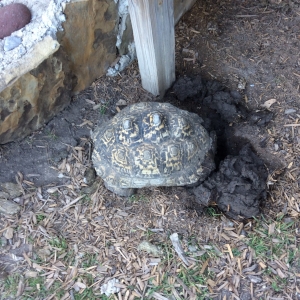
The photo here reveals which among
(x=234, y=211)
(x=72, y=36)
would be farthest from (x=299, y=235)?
(x=72, y=36)

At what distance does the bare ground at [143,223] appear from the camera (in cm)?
213

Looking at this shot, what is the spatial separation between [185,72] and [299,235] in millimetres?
1640

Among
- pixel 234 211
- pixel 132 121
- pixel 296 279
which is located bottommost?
pixel 296 279

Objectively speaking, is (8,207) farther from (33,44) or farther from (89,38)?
(89,38)

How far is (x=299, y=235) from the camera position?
88.6 inches

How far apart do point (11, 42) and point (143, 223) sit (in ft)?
5.04

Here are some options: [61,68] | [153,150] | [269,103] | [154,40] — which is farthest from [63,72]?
[269,103]

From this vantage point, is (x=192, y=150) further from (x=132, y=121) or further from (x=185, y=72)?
(x=185, y=72)

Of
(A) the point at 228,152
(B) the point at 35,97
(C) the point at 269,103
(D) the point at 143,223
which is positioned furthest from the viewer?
(C) the point at 269,103

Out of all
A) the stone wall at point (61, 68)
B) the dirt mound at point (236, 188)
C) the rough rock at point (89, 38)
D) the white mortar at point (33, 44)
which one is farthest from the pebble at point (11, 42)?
the dirt mound at point (236, 188)

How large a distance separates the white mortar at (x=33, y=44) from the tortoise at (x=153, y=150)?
0.68 meters

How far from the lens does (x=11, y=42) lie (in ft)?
7.66

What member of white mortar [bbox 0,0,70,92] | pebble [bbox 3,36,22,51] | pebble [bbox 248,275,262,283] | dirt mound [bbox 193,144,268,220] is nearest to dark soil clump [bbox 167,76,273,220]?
dirt mound [bbox 193,144,268,220]

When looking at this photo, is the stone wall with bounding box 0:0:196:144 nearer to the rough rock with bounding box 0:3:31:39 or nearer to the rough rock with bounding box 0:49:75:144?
the rough rock with bounding box 0:49:75:144
